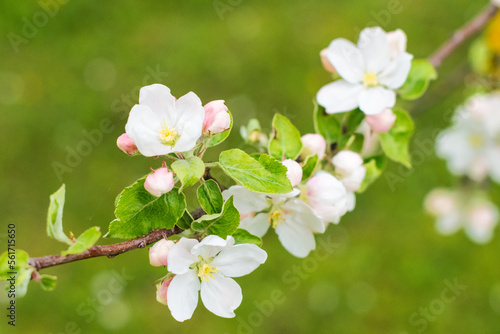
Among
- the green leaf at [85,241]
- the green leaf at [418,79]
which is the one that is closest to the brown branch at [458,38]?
the green leaf at [418,79]

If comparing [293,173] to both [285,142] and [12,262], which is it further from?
[12,262]

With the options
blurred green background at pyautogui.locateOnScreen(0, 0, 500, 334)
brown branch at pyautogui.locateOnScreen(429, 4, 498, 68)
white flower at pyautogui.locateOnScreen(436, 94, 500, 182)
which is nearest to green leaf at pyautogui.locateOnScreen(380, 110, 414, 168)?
brown branch at pyautogui.locateOnScreen(429, 4, 498, 68)

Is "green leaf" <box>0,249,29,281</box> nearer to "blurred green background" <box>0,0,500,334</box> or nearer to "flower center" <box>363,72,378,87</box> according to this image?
"flower center" <box>363,72,378,87</box>

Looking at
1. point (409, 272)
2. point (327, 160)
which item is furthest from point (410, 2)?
point (327, 160)

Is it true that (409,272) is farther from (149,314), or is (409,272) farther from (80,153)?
(80,153)

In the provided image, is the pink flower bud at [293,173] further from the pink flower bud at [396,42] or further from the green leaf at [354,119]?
the pink flower bud at [396,42]
